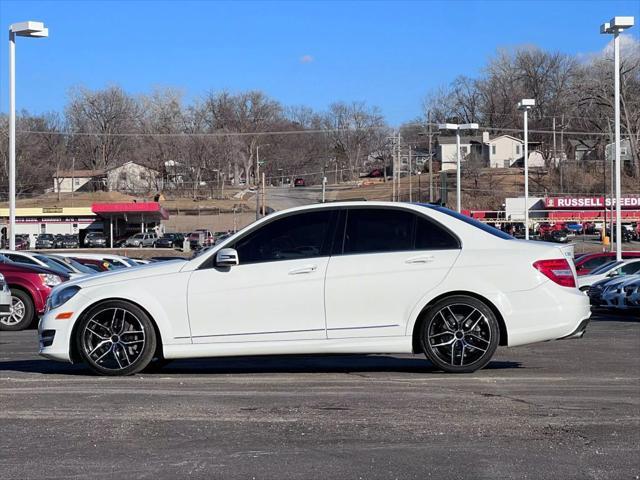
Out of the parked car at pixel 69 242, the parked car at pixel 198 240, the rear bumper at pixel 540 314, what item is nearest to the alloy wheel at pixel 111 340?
the rear bumper at pixel 540 314

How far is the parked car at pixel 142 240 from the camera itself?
76062 millimetres

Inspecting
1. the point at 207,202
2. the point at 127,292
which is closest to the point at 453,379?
the point at 127,292

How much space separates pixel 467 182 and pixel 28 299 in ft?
314

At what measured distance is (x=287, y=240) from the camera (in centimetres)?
828

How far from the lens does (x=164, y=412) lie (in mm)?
6508

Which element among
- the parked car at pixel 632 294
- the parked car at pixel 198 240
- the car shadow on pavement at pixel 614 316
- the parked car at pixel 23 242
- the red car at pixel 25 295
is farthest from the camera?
the parked car at pixel 23 242

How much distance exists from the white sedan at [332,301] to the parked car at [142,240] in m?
68.1

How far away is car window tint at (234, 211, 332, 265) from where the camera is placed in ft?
27.0

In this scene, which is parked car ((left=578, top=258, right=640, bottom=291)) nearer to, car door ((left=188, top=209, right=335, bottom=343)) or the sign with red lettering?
car door ((left=188, top=209, right=335, bottom=343))

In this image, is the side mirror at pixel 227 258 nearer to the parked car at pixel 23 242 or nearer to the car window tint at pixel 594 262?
the car window tint at pixel 594 262

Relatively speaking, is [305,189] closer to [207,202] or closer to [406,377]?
[207,202]

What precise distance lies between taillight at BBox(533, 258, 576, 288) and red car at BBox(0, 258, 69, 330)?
9989 mm

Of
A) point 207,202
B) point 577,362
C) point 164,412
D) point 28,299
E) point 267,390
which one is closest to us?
point 164,412

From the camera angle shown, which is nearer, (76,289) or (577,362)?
(76,289)
